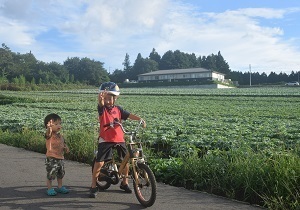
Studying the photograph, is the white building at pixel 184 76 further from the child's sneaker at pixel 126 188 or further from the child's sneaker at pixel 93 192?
the child's sneaker at pixel 93 192

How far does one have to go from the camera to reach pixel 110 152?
5379 millimetres

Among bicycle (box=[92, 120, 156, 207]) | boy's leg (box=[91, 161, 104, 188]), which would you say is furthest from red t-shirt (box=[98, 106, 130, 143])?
boy's leg (box=[91, 161, 104, 188])

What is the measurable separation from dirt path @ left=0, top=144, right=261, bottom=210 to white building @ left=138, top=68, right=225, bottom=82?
97.2 metres

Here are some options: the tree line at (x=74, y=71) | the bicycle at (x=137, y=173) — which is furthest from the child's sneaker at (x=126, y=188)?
the tree line at (x=74, y=71)

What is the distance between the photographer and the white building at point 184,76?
104 m

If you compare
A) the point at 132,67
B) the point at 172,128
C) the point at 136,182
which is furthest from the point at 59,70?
the point at 136,182

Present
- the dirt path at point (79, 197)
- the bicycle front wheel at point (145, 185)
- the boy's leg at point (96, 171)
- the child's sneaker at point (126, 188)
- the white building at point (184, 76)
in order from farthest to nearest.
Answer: the white building at point (184, 76) < the child's sneaker at point (126, 188) < the boy's leg at point (96, 171) < the dirt path at point (79, 197) < the bicycle front wheel at point (145, 185)

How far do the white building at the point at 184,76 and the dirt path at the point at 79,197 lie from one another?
97.2 m

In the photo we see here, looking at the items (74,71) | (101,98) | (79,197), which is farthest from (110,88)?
(74,71)

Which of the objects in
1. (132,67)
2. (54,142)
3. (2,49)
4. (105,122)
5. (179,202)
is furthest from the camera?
(132,67)

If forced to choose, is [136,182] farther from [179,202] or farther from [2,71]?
[2,71]

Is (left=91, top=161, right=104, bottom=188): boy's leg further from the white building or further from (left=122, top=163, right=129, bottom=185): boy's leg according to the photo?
the white building

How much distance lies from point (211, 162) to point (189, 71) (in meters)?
102

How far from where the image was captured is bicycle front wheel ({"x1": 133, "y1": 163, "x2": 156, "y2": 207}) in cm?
470
